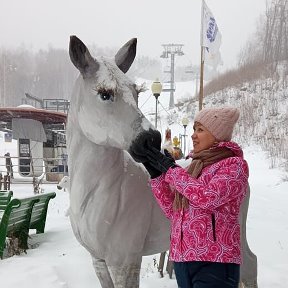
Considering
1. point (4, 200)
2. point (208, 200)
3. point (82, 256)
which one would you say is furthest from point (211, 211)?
point (4, 200)

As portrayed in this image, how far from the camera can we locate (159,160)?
187cm

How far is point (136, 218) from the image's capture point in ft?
7.64

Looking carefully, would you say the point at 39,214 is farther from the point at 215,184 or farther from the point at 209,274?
the point at 215,184

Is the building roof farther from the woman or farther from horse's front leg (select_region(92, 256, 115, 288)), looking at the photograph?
the woman

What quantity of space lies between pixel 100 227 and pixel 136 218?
237mm

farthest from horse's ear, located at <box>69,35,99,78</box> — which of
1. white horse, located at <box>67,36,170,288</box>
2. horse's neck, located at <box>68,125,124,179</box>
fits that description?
horse's neck, located at <box>68,125,124,179</box>

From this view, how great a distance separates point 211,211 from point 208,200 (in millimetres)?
107

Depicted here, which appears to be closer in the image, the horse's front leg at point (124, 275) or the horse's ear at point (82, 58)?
the horse's ear at point (82, 58)

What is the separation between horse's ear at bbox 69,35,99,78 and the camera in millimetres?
2023

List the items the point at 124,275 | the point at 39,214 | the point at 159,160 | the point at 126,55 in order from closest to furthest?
the point at 159,160
the point at 124,275
the point at 126,55
the point at 39,214

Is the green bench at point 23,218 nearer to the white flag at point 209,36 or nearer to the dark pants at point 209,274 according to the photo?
the dark pants at point 209,274

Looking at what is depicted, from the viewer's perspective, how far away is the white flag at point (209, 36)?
36.1 feet

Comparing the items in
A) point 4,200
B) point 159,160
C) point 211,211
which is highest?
point 159,160

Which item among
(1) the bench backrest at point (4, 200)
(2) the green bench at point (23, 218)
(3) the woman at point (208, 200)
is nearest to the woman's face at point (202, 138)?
(3) the woman at point (208, 200)
